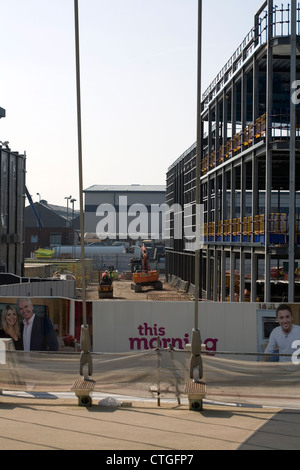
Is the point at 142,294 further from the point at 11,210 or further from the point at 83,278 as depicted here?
the point at 83,278

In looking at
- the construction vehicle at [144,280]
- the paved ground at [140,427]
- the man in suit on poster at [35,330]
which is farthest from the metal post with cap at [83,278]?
the construction vehicle at [144,280]

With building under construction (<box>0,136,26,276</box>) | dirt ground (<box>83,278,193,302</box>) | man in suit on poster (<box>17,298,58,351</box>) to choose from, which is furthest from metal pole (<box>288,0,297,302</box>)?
dirt ground (<box>83,278,193,302</box>)

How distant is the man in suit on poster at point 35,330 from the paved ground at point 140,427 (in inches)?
138

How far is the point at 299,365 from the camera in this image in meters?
11.1

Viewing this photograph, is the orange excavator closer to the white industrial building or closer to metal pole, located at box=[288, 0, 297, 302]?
metal pole, located at box=[288, 0, 297, 302]

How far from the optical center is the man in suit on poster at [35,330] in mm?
14727

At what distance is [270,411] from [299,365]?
1.12 metres

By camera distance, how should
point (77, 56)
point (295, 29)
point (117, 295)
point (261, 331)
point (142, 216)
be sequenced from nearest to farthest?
point (77, 56) < point (261, 331) < point (295, 29) < point (117, 295) < point (142, 216)

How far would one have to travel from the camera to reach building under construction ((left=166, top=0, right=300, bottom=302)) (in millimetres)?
25531

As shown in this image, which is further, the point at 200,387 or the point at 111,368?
the point at 111,368

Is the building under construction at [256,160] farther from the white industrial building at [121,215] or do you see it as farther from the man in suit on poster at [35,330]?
the white industrial building at [121,215]
